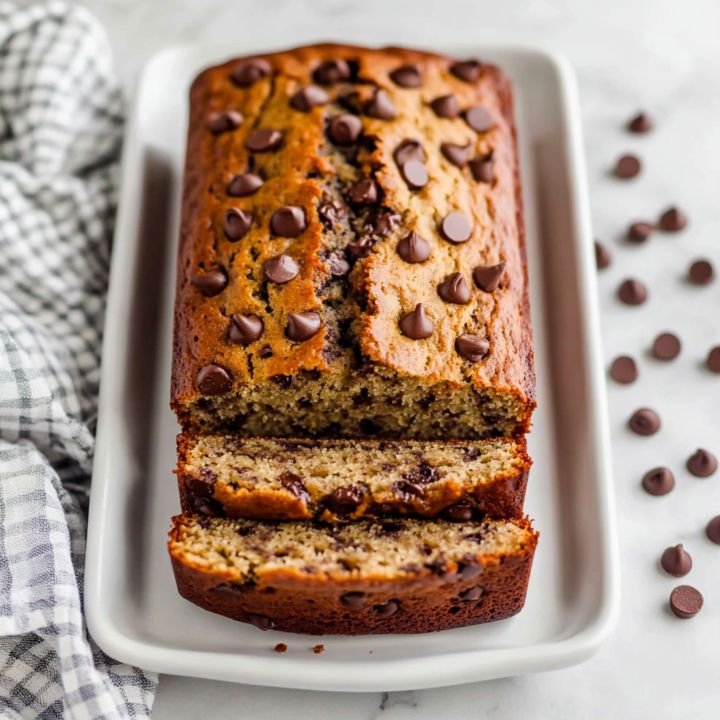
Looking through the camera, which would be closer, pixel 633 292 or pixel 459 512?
pixel 459 512

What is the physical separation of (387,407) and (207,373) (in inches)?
26.0

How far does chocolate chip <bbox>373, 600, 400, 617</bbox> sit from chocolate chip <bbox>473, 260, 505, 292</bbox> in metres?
1.20

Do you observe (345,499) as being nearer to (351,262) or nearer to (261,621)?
(261,621)

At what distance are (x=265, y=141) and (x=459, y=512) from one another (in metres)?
1.64

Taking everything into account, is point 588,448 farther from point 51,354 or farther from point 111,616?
point 51,354

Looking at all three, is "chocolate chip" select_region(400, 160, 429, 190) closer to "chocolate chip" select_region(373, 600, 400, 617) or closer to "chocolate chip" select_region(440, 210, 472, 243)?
"chocolate chip" select_region(440, 210, 472, 243)

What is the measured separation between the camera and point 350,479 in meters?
3.69

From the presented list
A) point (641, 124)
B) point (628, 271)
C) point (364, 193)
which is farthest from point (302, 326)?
point (641, 124)

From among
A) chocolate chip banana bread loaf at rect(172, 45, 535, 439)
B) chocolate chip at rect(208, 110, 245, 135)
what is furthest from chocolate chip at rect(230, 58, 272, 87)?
chocolate chip at rect(208, 110, 245, 135)

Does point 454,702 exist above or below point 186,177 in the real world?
below

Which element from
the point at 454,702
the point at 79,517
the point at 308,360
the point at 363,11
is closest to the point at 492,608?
the point at 454,702

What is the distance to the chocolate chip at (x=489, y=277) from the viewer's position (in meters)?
3.92

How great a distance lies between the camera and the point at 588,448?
394 cm

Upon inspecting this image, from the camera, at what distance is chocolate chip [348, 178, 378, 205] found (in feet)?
13.1
